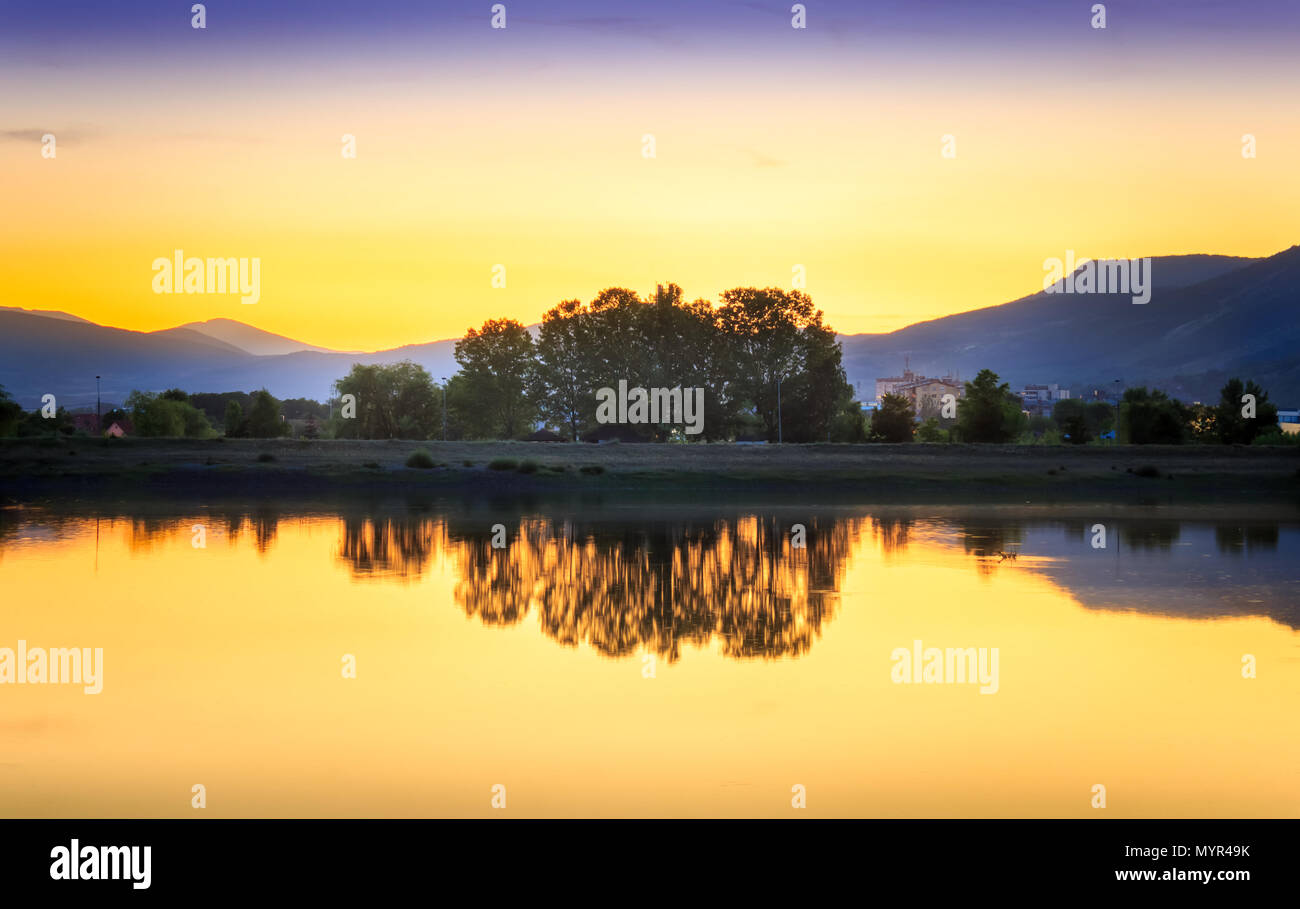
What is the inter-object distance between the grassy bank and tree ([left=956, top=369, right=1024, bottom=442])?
71.8 feet

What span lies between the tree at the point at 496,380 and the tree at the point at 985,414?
4287 cm

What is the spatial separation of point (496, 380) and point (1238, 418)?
67.0 meters

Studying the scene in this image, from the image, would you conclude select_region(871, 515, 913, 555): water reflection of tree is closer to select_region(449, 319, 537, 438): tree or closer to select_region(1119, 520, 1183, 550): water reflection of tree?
select_region(1119, 520, 1183, 550): water reflection of tree

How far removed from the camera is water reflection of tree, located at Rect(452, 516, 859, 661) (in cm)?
1975

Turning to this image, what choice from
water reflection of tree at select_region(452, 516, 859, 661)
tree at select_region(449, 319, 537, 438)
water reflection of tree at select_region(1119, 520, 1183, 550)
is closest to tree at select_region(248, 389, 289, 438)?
tree at select_region(449, 319, 537, 438)

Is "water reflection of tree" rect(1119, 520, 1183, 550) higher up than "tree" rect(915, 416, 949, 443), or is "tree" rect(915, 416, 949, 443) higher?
"tree" rect(915, 416, 949, 443)

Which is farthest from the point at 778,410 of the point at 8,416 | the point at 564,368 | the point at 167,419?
the point at 167,419

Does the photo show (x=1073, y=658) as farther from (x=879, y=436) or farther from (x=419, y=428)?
(x=419, y=428)

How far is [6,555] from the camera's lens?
29.8 metres

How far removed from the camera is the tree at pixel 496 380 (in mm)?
117562

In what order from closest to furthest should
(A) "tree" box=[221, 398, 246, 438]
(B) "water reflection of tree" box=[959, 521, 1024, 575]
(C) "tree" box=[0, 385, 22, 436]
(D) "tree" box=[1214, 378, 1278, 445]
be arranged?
(B) "water reflection of tree" box=[959, 521, 1024, 575] < (C) "tree" box=[0, 385, 22, 436] < (D) "tree" box=[1214, 378, 1278, 445] < (A) "tree" box=[221, 398, 246, 438]

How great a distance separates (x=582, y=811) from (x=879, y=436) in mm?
92193

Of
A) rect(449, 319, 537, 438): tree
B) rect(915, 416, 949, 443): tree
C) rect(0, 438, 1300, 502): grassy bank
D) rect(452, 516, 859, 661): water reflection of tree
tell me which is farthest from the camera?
rect(449, 319, 537, 438): tree

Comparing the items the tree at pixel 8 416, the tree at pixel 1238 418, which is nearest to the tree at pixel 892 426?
the tree at pixel 1238 418
